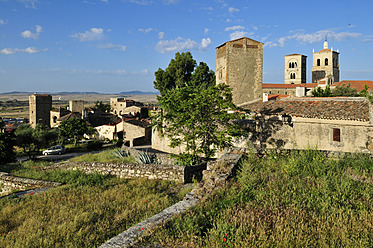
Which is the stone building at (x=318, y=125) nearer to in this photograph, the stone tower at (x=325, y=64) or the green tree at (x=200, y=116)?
the green tree at (x=200, y=116)

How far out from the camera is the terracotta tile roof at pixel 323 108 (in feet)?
51.4

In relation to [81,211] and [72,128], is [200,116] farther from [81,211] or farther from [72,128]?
[72,128]

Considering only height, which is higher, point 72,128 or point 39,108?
point 39,108

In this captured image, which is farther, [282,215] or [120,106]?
[120,106]

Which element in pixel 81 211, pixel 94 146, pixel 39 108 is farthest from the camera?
pixel 39 108

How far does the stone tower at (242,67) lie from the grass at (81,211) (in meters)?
19.4

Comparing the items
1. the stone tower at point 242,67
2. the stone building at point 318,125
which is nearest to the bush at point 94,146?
the stone tower at point 242,67

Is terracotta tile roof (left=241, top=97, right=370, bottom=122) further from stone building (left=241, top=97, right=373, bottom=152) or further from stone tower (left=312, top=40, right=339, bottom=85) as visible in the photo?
stone tower (left=312, top=40, right=339, bottom=85)

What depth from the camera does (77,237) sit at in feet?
16.2

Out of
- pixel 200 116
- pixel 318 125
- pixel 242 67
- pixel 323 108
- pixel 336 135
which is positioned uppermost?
pixel 242 67

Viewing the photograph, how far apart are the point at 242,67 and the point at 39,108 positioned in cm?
5030

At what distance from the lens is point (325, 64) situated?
293 feet

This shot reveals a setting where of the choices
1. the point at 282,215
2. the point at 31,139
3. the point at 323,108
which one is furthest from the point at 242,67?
the point at 31,139

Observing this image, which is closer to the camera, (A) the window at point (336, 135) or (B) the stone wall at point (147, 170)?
(B) the stone wall at point (147, 170)
